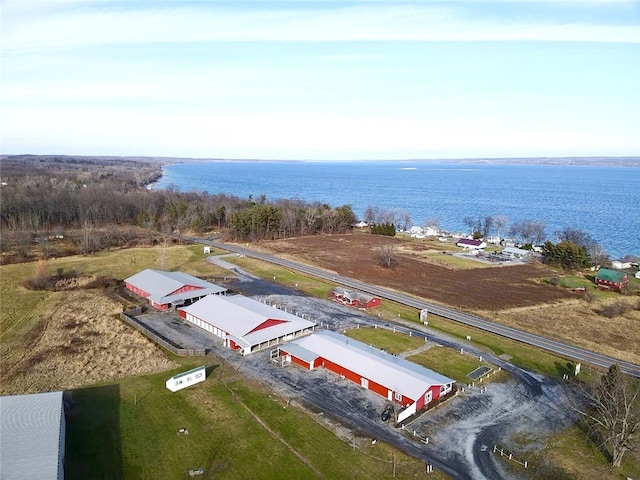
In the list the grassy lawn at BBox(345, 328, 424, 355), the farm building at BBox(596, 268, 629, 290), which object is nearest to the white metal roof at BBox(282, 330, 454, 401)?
the grassy lawn at BBox(345, 328, 424, 355)

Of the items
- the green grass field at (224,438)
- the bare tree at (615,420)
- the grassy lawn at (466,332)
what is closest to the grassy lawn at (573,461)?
the green grass field at (224,438)

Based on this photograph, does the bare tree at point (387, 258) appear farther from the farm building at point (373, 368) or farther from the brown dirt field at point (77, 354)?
the brown dirt field at point (77, 354)

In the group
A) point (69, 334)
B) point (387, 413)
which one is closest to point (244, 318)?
point (69, 334)

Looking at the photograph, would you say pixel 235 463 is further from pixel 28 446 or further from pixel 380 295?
pixel 380 295

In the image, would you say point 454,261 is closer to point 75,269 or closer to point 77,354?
point 77,354

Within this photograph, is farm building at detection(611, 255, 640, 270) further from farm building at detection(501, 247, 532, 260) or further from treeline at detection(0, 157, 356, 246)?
treeline at detection(0, 157, 356, 246)
